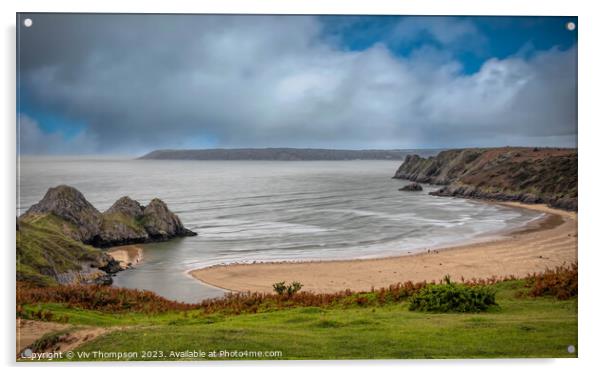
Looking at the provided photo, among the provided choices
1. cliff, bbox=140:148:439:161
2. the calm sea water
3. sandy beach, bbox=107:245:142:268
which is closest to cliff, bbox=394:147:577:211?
the calm sea water

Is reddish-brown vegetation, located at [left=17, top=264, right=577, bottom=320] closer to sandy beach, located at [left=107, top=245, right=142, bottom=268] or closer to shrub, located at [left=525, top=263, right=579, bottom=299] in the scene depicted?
shrub, located at [left=525, top=263, right=579, bottom=299]

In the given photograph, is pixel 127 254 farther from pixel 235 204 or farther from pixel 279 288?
pixel 279 288

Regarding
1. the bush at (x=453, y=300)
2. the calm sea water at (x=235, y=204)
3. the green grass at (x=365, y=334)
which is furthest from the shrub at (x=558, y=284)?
the calm sea water at (x=235, y=204)

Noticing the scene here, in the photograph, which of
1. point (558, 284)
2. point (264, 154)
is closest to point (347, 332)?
point (558, 284)

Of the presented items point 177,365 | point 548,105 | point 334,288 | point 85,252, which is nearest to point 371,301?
point 334,288

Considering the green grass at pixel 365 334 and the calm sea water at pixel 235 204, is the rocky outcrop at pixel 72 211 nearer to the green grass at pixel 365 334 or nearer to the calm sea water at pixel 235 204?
the calm sea water at pixel 235 204
